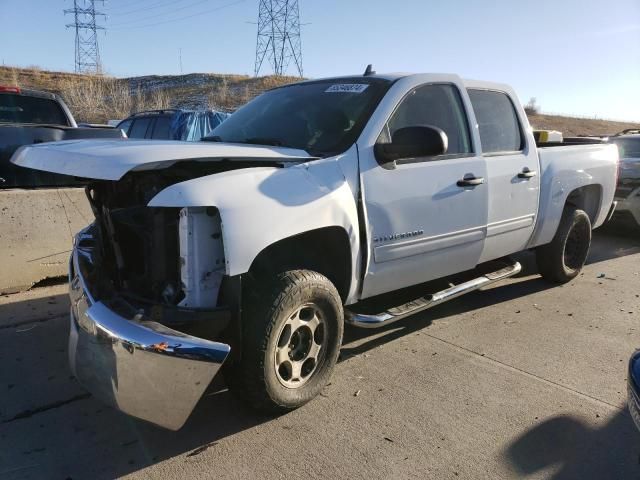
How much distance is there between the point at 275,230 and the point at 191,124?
11.3 metres

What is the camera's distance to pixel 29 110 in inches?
262

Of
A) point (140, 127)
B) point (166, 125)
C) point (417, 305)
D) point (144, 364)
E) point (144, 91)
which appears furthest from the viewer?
point (144, 91)

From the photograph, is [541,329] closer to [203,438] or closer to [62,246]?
[203,438]

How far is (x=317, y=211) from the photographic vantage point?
302cm

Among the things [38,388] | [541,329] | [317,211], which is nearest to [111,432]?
[38,388]

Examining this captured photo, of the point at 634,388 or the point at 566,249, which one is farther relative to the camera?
the point at 566,249

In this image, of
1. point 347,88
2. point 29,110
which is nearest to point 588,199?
point 347,88

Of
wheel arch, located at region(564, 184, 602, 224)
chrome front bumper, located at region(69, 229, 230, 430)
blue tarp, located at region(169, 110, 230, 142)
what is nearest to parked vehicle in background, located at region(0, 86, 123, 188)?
chrome front bumper, located at region(69, 229, 230, 430)

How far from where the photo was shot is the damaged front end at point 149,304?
7.94 feet

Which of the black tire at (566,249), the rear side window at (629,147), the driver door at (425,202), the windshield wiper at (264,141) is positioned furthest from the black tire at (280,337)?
the rear side window at (629,147)

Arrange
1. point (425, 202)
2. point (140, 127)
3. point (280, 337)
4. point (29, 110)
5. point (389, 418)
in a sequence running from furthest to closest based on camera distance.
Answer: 1. point (140, 127)
2. point (29, 110)
3. point (425, 202)
4. point (389, 418)
5. point (280, 337)

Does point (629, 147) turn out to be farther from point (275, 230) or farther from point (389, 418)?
point (275, 230)

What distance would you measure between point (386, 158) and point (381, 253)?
61 cm

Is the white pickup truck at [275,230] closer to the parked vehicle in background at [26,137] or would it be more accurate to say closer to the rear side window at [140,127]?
the parked vehicle in background at [26,137]
